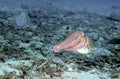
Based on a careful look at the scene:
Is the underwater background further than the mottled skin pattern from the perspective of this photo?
Yes

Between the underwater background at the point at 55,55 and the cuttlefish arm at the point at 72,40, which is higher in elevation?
the cuttlefish arm at the point at 72,40

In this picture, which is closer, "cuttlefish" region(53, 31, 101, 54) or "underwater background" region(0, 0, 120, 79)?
"cuttlefish" region(53, 31, 101, 54)

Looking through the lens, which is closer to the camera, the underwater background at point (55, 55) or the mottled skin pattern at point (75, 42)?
the mottled skin pattern at point (75, 42)

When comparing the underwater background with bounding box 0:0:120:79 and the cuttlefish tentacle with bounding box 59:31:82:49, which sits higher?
the cuttlefish tentacle with bounding box 59:31:82:49

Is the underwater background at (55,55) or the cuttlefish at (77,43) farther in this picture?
the underwater background at (55,55)

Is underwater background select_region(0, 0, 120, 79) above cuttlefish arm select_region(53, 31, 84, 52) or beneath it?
beneath

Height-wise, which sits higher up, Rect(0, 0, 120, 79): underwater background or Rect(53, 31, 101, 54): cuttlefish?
Rect(53, 31, 101, 54): cuttlefish

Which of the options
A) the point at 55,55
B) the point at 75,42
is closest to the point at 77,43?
the point at 75,42

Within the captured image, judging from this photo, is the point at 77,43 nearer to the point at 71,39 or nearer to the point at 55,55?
the point at 71,39

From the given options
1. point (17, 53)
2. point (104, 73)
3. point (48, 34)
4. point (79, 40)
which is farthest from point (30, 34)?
point (79, 40)

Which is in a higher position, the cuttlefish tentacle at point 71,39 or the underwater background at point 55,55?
the cuttlefish tentacle at point 71,39

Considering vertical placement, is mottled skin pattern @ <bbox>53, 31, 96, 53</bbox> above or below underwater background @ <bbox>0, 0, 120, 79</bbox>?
Result: above

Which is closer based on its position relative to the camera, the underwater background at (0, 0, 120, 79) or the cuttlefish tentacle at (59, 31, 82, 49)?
the cuttlefish tentacle at (59, 31, 82, 49)

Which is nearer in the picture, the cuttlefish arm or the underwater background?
the cuttlefish arm
